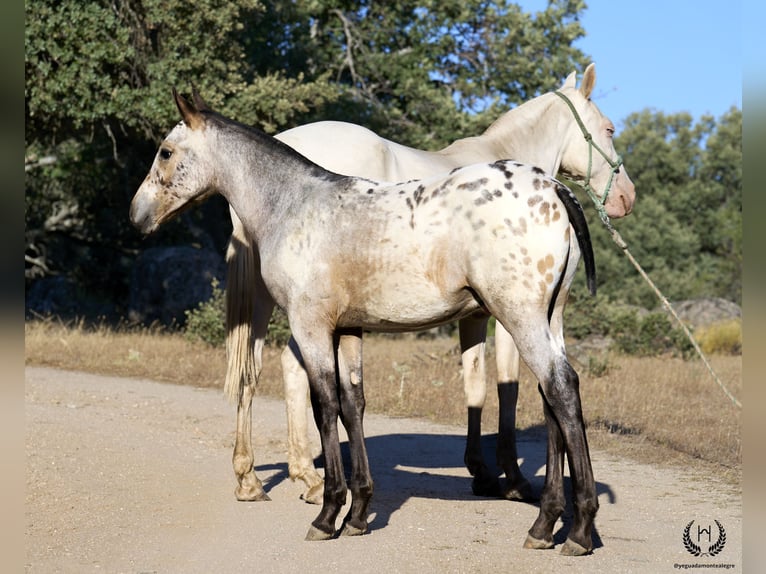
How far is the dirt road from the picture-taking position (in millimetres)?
4910

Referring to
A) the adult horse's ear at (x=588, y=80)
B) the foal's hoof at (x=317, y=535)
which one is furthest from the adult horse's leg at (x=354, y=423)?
the adult horse's ear at (x=588, y=80)

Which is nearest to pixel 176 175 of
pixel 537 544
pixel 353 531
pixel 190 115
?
pixel 190 115

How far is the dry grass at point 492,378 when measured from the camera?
8.61m

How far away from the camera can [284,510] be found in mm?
6195

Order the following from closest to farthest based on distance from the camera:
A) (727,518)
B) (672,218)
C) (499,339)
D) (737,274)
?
(727,518)
(499,339)
(737,274)
(672,218)

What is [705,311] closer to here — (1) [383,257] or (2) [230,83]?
(2) [230,83]

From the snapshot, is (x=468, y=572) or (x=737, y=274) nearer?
(x=468, y=572)

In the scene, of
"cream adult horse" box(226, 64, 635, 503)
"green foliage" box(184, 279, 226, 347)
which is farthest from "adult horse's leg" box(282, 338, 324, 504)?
"green foliage" box(184, 279, 226, 347)

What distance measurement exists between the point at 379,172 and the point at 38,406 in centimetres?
506

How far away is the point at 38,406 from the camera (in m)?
9.77

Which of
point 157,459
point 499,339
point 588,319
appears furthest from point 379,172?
point 588,319

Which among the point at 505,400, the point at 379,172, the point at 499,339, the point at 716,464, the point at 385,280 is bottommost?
the point at 716,464

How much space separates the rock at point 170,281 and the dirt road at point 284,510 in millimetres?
8021

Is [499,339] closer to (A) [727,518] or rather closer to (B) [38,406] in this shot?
(A) [727,518]
